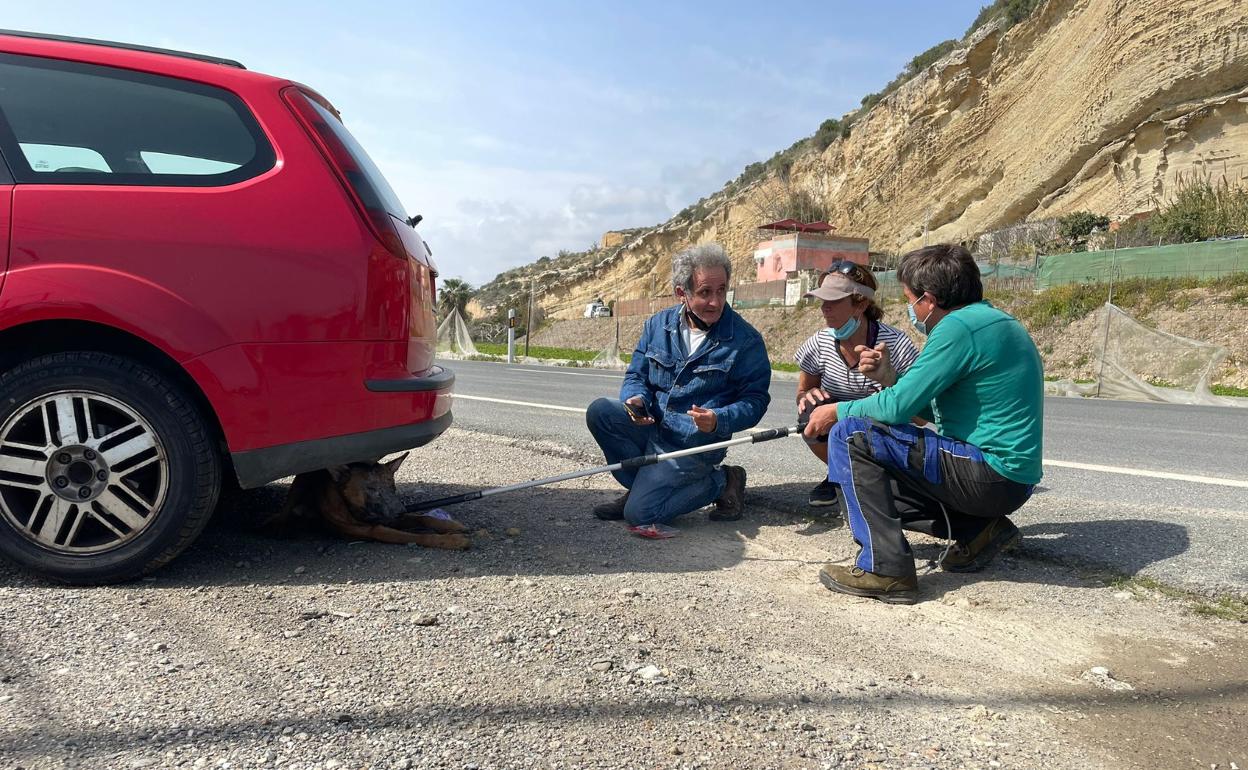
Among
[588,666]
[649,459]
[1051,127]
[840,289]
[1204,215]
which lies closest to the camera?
[588,666]

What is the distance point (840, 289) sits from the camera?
4113 millimetres

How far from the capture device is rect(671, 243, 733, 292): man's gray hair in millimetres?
4035

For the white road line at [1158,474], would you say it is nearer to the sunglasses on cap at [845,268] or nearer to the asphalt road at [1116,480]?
the asphalt road at [1116,480]

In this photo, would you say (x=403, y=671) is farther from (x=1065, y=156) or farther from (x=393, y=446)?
(x=1065, y=156)

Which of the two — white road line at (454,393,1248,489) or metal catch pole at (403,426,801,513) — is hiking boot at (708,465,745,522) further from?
white road line at (454,393,1248,489)

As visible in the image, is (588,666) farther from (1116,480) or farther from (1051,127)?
(1051,127)

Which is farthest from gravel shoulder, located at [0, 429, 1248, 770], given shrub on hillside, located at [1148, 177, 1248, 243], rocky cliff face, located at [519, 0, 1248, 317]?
rocky cliff face, located at [519, 0, 1248, 317]

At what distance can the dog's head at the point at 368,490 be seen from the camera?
3.47 meters

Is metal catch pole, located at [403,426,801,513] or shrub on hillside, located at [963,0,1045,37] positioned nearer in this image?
metal catch pole, located at [403,426,801,513]

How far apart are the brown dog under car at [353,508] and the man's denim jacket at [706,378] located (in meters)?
1.27

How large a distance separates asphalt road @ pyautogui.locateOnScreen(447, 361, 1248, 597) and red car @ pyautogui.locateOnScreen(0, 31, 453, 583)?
8.01ft

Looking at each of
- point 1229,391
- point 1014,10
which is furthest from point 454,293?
point 1229,391

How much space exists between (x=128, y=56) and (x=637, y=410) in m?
2.60

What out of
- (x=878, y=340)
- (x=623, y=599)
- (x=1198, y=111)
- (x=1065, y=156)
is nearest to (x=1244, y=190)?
(x=1198, y=111)
